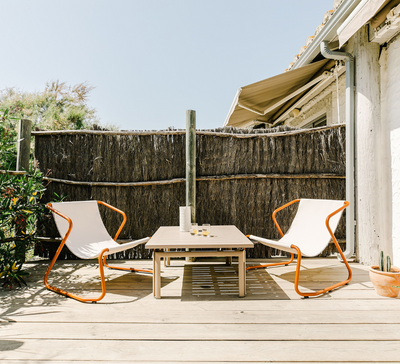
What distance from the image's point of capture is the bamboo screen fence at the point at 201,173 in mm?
3812

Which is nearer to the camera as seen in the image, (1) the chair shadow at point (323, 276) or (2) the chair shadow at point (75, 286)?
(2) the chair shadow at point (75, 286)

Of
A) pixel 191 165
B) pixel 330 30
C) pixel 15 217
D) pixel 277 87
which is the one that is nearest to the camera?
pixel 15 217

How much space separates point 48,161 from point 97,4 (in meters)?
10.4

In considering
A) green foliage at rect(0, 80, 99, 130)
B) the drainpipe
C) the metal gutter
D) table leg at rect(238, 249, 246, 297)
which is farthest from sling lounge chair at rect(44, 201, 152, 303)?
green foliage at rect(0, 80, 99, 130)

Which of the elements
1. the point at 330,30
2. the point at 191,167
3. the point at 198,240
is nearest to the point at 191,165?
the point at 191,167

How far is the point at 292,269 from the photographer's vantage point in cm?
334

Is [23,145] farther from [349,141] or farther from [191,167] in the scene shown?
[349,141]

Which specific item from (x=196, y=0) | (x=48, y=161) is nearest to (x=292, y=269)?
(x=48, y=161)

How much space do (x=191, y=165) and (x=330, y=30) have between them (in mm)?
2291

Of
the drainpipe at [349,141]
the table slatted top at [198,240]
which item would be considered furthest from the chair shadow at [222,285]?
the drainpipe at [349,141]

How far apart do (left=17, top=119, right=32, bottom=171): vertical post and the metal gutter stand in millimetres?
3760

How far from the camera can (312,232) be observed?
9.98ft

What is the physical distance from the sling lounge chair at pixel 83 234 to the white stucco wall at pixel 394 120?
2.67 m

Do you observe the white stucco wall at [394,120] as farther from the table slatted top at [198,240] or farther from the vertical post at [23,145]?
the vertical post at [23,145]
